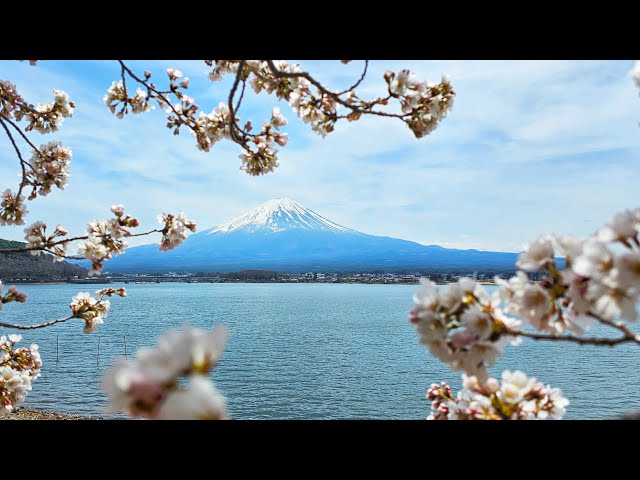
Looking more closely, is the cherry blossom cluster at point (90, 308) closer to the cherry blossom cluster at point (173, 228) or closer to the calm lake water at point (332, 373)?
the cherry blossom cluster at point (173, 228)

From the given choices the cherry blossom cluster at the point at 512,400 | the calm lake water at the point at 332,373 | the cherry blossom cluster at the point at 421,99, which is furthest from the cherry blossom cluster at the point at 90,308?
the calm lake water at the point at 332,373

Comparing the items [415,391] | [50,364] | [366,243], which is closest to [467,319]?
[415,391]

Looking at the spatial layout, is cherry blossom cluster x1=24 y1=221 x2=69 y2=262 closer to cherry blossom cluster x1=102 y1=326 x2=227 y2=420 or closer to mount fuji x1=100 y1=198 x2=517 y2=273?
cherry blossom cluster x1=102 y1=326 x2=227 y2=420

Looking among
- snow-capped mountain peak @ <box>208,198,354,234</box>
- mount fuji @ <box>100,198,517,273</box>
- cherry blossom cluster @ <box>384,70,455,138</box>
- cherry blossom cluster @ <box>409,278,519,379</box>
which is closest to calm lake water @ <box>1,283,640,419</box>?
cherry blossom cluster @ <box>384,70,455,138</box>

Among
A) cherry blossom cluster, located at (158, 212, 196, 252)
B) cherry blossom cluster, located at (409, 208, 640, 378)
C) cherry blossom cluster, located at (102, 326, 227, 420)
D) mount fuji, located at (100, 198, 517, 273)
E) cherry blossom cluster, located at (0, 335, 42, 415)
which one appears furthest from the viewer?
mount fuji, located at (100, 198, 517, 273)

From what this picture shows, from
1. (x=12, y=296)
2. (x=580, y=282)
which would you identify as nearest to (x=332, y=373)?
(x=12, y=296)

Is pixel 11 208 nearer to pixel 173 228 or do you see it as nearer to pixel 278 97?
pixel 173 228
